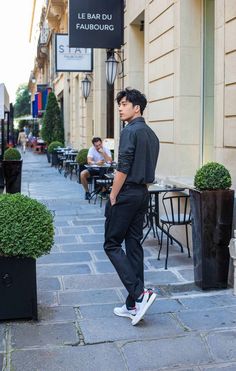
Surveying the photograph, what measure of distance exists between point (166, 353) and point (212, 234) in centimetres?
172

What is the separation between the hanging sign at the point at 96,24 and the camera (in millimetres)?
11315

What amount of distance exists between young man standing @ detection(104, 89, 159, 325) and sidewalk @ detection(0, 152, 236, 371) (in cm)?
32

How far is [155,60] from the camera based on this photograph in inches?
363

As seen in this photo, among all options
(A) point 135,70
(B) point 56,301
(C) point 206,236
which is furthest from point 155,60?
(B) point 56,301

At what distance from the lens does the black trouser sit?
455cm

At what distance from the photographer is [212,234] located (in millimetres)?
5469

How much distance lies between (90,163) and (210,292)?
751cm

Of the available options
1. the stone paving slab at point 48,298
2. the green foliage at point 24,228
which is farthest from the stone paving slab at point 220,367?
the stone paving slab at point 48,298

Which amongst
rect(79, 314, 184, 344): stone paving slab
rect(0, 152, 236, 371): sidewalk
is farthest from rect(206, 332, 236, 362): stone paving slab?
rect(79, 314, 184, 344): stone paving slab

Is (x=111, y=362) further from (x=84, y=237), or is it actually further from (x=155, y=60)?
(x=155, y=60)

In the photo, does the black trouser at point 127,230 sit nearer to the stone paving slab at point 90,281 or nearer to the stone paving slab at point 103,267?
the stone paving slab at point 90,281

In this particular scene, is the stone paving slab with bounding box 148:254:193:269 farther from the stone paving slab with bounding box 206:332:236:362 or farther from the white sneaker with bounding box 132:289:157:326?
the stone paving slab with bounding box 206:332:236:362

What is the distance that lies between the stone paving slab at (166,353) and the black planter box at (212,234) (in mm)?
1261

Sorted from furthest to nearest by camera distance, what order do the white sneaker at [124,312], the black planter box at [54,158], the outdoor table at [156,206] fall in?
1. the black planter box at [54,158]
2. the outdoor table at [156,206]
3. the white sneaker at [124,312]
